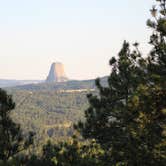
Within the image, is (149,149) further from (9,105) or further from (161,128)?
(9,105)

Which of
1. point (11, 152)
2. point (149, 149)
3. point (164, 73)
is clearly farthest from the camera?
point (11, 152)

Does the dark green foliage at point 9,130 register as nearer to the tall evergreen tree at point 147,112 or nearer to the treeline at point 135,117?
the treeline at point 135,117

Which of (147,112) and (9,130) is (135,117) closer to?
(147,112)

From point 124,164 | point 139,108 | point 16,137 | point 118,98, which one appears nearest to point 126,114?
point 139,108

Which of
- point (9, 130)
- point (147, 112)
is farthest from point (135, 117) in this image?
point (9, 130)

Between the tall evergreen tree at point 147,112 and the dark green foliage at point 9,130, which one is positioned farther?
the dark green foliage at point 9,130

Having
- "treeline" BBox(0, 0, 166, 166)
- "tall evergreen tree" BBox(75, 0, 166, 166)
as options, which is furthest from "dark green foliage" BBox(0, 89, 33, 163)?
"tall evergreen tree" BBox(75, 0, 166, 166)

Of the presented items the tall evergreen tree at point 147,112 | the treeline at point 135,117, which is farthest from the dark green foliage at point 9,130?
the tall evergreen tree at point 147,112

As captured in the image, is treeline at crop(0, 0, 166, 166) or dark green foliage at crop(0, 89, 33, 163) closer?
treeline at crop(0, 0, 166, 166)

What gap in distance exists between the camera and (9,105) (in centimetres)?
2538

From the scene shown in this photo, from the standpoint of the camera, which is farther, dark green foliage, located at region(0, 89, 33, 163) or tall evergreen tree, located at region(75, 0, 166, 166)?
dark green foliage, located at region(0, 89, 33, 163)

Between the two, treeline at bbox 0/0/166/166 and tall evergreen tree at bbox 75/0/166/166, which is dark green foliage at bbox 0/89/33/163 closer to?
treeline at bbox 0/0/166/166

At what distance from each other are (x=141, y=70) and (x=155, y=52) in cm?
123

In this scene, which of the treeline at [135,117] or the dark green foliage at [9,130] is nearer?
the treeline at [135,117]
